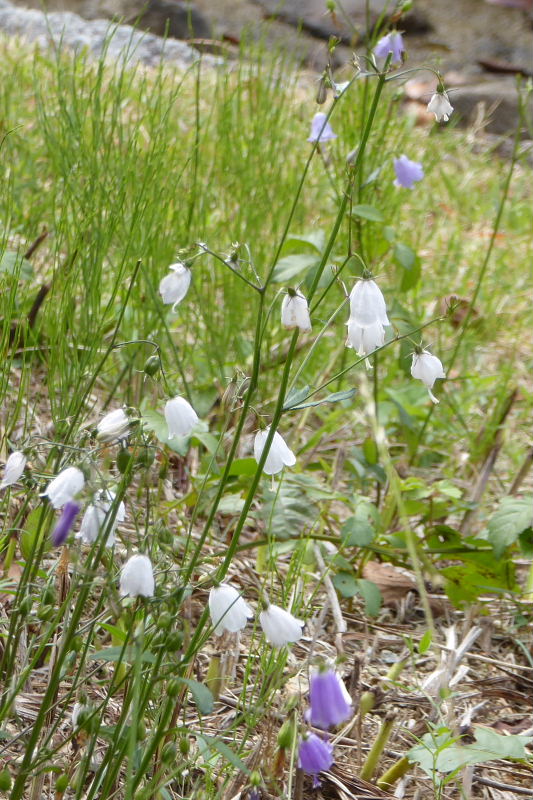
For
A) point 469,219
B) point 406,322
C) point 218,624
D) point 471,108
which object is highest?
point 471,108

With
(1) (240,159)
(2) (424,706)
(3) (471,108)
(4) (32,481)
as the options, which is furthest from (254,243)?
(3) (471,108)

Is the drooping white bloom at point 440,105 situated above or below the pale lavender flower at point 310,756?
above

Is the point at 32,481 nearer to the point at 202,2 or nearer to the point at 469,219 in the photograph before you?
the point at 469,219

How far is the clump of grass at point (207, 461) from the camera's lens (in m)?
0.98

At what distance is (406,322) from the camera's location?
2080 millimetres

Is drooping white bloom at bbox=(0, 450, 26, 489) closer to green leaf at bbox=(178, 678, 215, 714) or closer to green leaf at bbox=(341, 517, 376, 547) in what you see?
green leaf at bbox=(178, 678, 215, 714)

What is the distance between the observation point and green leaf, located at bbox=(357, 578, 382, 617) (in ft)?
5.23

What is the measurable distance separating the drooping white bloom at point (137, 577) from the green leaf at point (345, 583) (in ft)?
2.50

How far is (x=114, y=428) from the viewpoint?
928mm

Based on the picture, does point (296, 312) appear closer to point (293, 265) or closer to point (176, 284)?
point (176, 284)

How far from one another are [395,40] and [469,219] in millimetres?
2132

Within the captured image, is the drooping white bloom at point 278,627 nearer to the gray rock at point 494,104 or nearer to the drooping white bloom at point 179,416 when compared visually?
the drooping white bloom at point 179,416

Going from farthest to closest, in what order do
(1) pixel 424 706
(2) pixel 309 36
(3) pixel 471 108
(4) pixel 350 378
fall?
(2) pixel 309 36 → (3) pixel 471 108 → (4) pixel 350 378 → (1) pixel 424 706

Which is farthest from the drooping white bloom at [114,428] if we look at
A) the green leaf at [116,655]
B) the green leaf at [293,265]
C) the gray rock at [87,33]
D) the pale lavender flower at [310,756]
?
the gray rock at [87,33]
